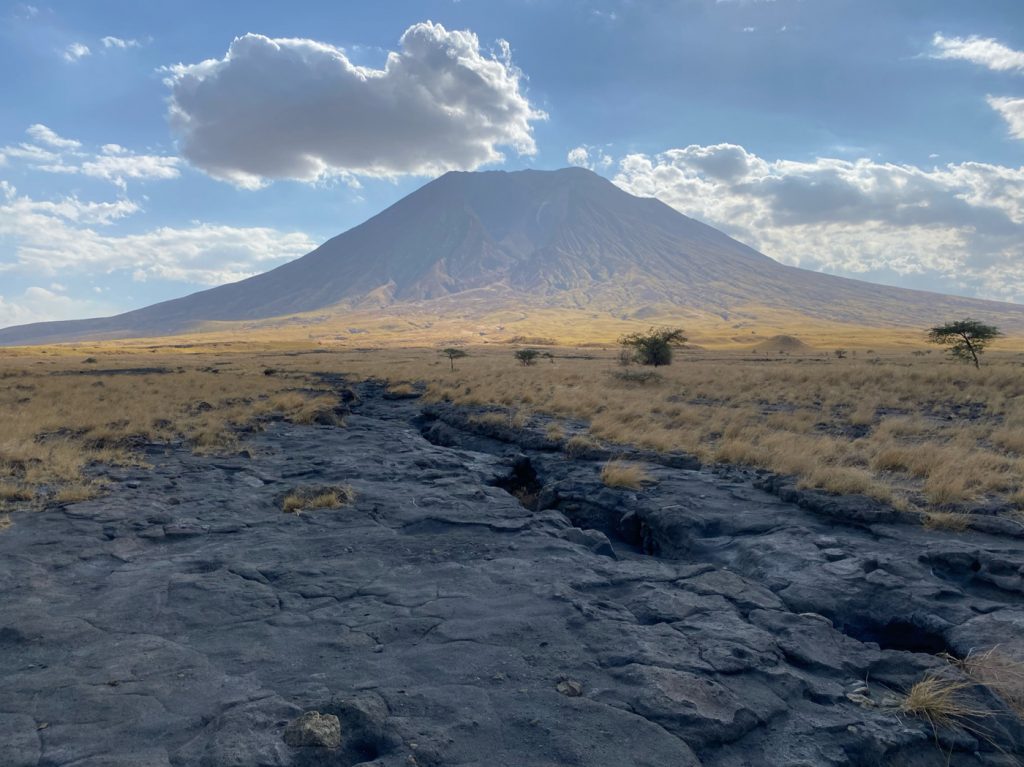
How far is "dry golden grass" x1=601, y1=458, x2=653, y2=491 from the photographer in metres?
10.4

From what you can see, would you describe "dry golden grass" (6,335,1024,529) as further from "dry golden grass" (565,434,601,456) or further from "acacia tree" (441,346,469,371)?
"acacia tree" (441,346,469,371)

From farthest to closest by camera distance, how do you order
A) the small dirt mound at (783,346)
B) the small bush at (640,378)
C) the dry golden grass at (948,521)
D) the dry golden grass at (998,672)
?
the small dirt mound at (783,346) → the small bush at (640,378) → the dry golden grass at (948,521) → the dry golden grass at (998,672)

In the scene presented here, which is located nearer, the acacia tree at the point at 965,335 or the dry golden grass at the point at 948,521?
the dry golden grass at the point at 948,521

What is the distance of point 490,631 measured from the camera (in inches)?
216

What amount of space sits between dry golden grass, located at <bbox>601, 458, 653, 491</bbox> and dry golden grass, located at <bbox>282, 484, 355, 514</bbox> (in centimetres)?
432

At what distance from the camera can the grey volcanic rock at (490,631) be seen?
4.03 metres

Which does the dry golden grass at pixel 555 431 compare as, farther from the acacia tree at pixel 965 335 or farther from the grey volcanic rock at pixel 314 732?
the acacia tree at pixel 965 335

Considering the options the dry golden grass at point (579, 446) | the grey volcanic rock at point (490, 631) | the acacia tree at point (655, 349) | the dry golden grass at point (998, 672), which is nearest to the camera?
the grey volcanic rock at point (490, 631)

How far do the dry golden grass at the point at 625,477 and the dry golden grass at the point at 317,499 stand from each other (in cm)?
432

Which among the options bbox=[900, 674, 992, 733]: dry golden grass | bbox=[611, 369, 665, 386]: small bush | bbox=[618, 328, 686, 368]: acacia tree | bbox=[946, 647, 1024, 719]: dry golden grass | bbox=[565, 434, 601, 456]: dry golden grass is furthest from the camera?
bbox=[618, 328, 686, 368]: acacia tree

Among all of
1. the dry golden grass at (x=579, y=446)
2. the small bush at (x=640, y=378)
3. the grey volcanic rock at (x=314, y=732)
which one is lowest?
the grey volcanic rock at (x=314, y=732)

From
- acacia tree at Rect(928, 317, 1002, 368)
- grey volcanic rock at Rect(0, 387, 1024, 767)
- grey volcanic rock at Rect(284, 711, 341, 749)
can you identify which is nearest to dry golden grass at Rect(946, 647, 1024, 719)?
grey volcanic rock at Rect(0, 387, 1024, 767)

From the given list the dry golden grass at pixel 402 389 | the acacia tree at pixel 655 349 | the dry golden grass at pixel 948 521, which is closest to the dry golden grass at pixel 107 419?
the dry golden grass at pixel 402 389

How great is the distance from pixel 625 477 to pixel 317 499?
200 inches
